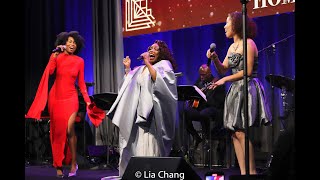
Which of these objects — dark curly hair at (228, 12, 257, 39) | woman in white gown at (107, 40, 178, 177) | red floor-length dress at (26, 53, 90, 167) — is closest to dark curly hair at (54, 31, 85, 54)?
red floor-length dress at (26, 53, 90, 167)

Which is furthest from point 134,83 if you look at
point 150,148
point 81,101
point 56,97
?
point 81,101

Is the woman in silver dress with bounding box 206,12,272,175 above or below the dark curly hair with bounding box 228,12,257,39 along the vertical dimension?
below

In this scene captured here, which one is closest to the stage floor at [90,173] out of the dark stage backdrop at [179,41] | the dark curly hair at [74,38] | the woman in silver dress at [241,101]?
the dark stage backdrop at [179,41]

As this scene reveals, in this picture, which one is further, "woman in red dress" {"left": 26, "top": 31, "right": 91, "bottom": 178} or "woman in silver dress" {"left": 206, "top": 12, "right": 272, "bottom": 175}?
"woman in red dress" {"left": 26, "top": 31, "right": 91, "bottom": 178}

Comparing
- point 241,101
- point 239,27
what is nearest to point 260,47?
point 239,27

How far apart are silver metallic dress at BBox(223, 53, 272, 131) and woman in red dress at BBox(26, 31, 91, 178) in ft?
7.22

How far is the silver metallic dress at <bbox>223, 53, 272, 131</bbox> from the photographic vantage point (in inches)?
196

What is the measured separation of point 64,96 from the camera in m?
6.54

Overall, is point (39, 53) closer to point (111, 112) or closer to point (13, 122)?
point (111, 112)

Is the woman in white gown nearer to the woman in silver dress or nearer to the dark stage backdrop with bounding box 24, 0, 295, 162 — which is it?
the woman in silver dress

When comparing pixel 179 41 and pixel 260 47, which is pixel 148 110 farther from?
pixel 179 41

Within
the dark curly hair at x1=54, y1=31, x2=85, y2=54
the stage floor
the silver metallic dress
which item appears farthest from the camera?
the dark curly hair at x1=54, y1=31, x2=85, y2=54

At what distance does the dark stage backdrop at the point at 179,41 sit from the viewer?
736cm

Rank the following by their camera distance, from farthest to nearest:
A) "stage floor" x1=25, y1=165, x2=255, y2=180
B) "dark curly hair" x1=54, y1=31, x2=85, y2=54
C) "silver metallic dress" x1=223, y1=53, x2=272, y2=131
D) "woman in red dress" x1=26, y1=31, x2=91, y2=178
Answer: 1. "dark curly hair" x1=54, y1=31, x2=85, y2=54
2. "woman in red dress" x1=26, y1=31, x2=91, y2=178
3. "stage floor" x1=25, y1=165, x2=255, y2=180
4. "silver metallic dress" x1=223, y1=53, x2=272, y2=131
